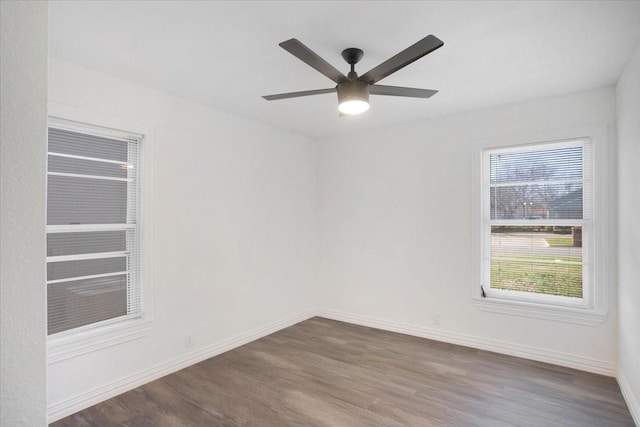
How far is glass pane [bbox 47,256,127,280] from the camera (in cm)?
256

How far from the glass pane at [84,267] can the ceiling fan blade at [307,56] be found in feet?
7.58

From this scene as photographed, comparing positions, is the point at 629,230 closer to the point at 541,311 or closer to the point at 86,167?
the point at 541,311

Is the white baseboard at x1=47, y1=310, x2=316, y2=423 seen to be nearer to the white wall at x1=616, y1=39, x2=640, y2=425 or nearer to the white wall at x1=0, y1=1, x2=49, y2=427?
the white wall at x1=0, y1=1, x2=49, y2=427

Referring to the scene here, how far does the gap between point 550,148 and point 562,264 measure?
119 cm

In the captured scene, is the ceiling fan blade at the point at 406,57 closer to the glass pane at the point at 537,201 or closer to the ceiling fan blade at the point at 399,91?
the ceiling fan blade at the point at 399,91

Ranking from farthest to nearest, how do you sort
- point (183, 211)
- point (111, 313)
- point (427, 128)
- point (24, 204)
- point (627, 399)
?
point (427, 128) < point (183, 211) < point (111, 313) < point (627, 399) < point (24, 204)

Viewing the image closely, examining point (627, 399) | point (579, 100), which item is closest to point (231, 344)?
point (627, 399)

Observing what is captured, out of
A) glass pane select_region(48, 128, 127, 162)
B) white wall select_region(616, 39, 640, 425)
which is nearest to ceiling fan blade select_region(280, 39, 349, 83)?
glass pane select_region(48, 128, 127, 162)

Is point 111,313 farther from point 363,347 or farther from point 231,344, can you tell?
point 363,347

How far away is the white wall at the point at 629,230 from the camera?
2.37 metres

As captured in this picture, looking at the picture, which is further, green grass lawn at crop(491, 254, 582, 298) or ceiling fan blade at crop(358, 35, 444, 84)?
green grass lawn at crop(491, 254, 582, 298)

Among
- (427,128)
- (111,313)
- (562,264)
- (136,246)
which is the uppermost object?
(427,128)

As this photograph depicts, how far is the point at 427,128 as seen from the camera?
13.4ft

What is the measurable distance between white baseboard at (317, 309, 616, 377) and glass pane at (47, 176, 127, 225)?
10.2 ft
